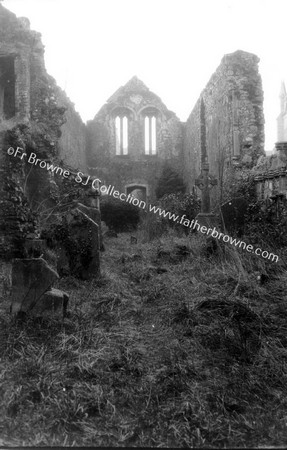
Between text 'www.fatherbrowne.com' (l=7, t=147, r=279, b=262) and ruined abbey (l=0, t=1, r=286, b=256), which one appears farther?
ruined abbey (l=0, t=1, r=286, b=256)

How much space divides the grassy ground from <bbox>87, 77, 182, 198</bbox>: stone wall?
665 inches

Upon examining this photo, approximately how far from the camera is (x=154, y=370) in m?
2.95

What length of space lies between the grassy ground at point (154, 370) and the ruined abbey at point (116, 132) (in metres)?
3.73

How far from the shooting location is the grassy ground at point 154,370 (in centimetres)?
228

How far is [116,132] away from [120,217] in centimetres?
885

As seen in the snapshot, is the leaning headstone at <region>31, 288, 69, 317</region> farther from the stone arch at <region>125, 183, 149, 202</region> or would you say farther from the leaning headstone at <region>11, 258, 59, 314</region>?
the stone arch at <region>125, 183, 149, 202</region>

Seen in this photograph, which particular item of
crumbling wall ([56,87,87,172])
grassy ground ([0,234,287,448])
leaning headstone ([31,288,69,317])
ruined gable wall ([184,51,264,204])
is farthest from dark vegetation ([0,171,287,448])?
crumbling wall ([56,87,87,172])

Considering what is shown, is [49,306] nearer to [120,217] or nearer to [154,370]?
[154,370]

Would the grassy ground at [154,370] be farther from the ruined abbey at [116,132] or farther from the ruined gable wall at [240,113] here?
the ruined gable wall at [240,113]

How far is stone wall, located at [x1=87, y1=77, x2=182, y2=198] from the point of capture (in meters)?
21.3

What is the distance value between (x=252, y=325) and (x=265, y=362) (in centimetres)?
51

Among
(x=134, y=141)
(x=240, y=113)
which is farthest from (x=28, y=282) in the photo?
(x=134, y=141)

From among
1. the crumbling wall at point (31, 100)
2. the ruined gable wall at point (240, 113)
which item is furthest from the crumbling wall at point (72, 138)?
the ruined gable wall at point (240, 113)

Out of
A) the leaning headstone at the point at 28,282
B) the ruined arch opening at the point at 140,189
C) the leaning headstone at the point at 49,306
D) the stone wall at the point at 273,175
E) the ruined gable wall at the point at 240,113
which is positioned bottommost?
the leaning headstone at the point at 49,306
